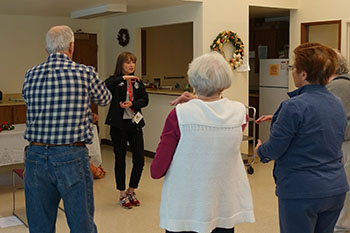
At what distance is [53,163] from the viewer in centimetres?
267

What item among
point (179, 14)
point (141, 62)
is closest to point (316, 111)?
point (179, 14)

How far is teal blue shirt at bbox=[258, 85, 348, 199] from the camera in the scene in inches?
87.8

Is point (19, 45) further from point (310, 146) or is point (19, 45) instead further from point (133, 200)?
point (310, 146)

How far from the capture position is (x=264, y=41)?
8.45 meters

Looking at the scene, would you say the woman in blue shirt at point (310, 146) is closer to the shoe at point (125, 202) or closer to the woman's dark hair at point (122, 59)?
the woman's dark hair at point (122, 59)

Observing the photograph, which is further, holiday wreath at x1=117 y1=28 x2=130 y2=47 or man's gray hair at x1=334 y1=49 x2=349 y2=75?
holiday wreath at x1=117 y1=28 x2=130 y2=47

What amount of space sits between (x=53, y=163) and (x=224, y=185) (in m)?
1.01

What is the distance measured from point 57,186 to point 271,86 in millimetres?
5383

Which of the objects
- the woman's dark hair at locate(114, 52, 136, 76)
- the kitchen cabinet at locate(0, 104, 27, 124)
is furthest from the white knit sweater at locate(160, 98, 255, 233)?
the kitchen cabinet at locate(0, 104, 27, 124)

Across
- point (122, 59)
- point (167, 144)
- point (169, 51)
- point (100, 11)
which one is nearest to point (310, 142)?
point (167, 144)

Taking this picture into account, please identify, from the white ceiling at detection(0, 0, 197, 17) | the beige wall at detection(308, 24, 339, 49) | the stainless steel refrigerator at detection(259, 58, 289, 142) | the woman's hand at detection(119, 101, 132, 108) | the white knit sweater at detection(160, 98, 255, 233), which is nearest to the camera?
the white knit sweater at detection(160, 98, 255, 233)

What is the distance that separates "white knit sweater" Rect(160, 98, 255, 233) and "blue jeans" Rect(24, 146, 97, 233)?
0.70 metres

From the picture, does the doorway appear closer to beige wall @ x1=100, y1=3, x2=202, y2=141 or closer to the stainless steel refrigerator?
the stainless steel refrigerator

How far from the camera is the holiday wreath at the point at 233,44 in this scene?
247 inches
